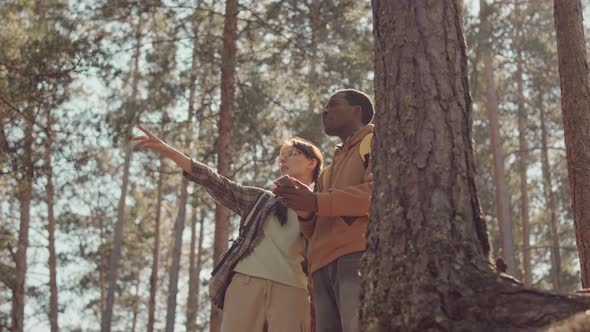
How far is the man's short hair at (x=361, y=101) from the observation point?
3725 mm

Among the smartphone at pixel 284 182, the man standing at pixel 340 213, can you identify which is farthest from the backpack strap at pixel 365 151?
the smartphone at pixel 284 182

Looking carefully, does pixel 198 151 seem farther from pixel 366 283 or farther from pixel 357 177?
pixel 366 283

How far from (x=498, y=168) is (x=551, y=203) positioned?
6889 mm

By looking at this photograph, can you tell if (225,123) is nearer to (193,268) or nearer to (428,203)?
(428,203)

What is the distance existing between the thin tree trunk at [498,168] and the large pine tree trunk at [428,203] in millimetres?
12008

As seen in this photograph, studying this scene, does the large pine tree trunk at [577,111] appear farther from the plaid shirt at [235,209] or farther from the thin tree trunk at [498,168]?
the thin tree trunk at [498,168]

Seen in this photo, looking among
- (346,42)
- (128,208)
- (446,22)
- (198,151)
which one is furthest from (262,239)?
(128,208)

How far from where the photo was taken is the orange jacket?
325 centimetres

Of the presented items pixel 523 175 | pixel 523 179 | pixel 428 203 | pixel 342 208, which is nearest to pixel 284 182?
pixel 342 208

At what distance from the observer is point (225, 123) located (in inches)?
362

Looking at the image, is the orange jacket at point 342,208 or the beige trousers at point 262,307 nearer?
the orange jacket at point 342,208

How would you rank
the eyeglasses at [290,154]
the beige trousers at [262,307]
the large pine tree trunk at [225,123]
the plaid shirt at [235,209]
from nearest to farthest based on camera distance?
the beige trousers at [262,307], the plaid shirt at [235,209], the eyeglasses at [290,154], the large pine tree trunk at [225,123]

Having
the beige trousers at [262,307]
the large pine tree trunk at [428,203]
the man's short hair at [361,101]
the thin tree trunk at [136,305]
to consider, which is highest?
the man's short hair at [361,101]

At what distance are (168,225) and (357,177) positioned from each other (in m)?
26.2
